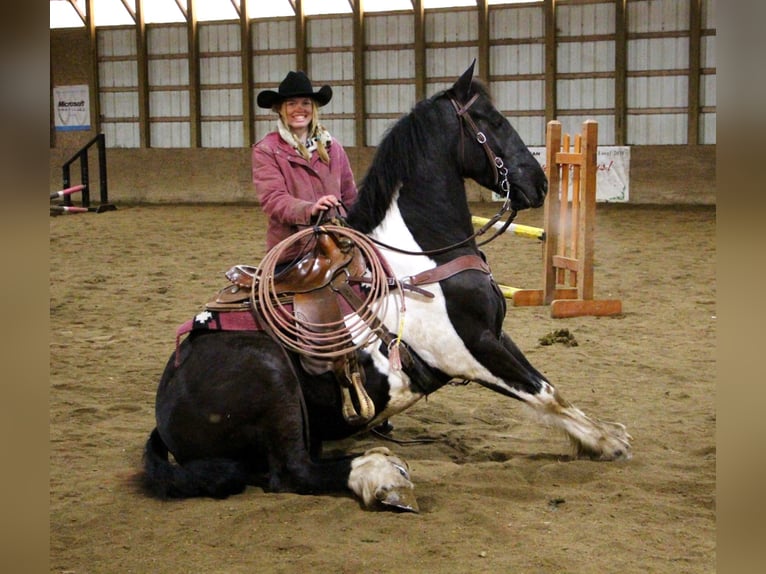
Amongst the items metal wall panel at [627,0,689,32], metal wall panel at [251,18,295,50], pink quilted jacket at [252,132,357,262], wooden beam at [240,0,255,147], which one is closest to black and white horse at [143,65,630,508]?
pink quilted jacket at [252,132,357,262]

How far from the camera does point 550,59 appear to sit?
16.7 meters

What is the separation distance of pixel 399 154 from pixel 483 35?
45.6ft

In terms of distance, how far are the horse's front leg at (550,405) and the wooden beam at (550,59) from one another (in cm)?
1338

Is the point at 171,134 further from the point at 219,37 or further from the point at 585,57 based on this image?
the point at 585,57

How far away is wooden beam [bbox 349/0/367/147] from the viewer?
17766 mm

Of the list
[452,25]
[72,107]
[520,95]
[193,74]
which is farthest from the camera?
[72,107]

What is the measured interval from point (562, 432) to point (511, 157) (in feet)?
3.87

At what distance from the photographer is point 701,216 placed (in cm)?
1383

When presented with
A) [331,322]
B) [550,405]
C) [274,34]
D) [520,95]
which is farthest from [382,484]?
[274,34]

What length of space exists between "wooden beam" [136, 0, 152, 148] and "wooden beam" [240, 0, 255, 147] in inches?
84.4

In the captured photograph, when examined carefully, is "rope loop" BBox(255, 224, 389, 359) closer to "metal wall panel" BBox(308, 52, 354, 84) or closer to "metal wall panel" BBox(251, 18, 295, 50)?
"metal wall panel" BBox(308, 52, 354, 84)
